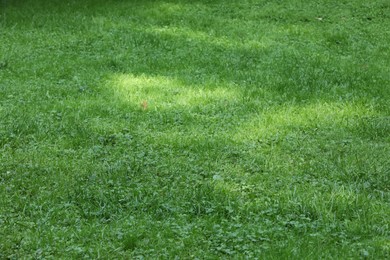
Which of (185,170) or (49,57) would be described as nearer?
(185,170)

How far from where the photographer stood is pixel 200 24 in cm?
1268

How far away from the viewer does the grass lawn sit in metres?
4.99

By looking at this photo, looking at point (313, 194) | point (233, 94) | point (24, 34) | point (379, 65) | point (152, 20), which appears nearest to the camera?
point (313, 194)

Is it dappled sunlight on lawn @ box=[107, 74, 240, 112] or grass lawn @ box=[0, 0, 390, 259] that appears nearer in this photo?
grass lawn @ box=[0, 0, 390, 259]

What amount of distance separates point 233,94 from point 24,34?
17.3 ft

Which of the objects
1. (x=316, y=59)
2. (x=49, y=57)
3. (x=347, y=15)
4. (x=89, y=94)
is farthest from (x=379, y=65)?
(x=49, y=57)

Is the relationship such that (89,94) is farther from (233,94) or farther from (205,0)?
(205,0)

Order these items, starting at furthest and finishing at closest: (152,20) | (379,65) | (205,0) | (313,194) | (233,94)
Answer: (205,0) → (152,20) → (379,65) → (233,94) → (313,194)

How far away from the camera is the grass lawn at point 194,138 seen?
499 centimetres

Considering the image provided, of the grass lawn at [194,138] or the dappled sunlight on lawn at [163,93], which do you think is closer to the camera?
the grass lawn at [194,138]

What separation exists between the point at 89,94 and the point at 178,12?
5400 mm

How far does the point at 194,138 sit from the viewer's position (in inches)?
279

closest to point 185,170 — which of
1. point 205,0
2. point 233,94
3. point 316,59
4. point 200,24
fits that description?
point 233,94

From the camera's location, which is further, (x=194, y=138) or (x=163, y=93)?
(x=163, y=93)
